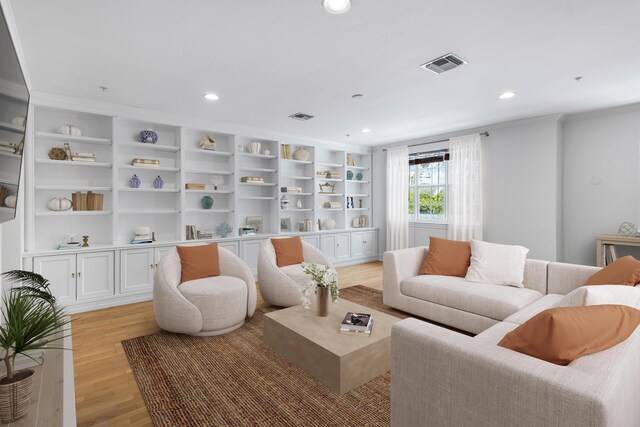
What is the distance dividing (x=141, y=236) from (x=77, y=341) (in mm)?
1731

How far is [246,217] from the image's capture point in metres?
5.73

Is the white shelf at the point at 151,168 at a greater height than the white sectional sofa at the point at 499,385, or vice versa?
the white shelf at the point at 151,168

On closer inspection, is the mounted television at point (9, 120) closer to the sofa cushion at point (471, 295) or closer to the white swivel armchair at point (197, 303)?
the white swivel armchair at point (197, 303)

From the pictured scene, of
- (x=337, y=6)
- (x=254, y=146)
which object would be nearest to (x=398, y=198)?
(x=254, y=146)

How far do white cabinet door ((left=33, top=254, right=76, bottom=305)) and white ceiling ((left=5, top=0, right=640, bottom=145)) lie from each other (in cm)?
190

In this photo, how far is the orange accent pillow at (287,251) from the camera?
4078mm

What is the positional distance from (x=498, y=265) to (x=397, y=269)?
100 centimetres

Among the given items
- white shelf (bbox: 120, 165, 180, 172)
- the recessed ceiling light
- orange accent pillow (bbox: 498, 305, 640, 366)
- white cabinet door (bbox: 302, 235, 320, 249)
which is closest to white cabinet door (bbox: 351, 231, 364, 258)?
white cabinet door (bbox: 302, 235, 320, 249)

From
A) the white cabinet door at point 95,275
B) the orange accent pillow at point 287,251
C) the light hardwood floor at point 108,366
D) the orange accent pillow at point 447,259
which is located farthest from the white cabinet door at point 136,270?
the orange accent pillow at point 447,259

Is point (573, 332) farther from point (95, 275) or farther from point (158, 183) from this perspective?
point (158, 183)

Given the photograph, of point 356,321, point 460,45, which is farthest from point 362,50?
point 356,321

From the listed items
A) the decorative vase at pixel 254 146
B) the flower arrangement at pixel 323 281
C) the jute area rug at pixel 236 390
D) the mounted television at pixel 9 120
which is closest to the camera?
the mounted television at pixel 9 120

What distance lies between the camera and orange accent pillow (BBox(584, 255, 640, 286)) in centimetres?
222

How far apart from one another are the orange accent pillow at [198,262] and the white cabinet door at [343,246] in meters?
3.26
